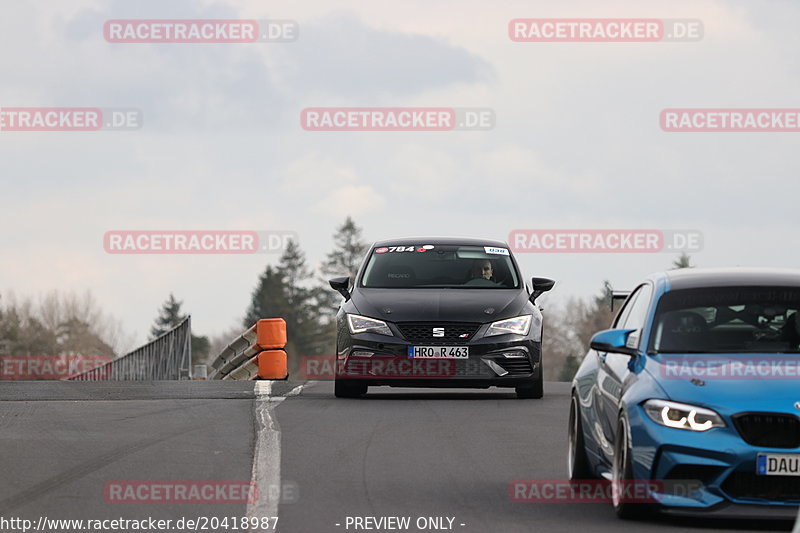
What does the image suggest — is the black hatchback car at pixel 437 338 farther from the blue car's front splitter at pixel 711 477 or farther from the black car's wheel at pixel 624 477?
the blue car's front splitter at pixel 711 477

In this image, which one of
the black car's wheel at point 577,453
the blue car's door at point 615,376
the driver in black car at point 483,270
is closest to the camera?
the blue car's door at point 615,376

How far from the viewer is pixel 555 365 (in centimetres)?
15725

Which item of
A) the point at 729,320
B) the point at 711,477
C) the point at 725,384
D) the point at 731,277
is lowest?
the point at 711,477

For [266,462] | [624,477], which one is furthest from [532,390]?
[624,477]

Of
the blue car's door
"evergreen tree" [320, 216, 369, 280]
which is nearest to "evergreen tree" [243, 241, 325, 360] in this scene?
"evergreen tree" [320, 216, 369, 280]

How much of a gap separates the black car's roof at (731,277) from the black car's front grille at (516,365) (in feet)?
22.9

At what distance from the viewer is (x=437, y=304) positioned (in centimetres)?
1739

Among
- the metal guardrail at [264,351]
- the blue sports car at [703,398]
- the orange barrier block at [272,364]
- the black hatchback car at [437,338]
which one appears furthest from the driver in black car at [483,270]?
the blue sports car at [703,398]

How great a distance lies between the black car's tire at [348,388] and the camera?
1753cm

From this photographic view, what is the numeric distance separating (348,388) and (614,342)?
8373 millimetres

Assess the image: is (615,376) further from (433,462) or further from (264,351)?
(264,351)

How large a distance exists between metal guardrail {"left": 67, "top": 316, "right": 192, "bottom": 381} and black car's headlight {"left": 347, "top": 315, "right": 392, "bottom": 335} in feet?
38.1

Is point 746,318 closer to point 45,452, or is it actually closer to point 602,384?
point 602,384

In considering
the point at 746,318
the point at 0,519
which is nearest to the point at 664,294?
the point at 746,318
